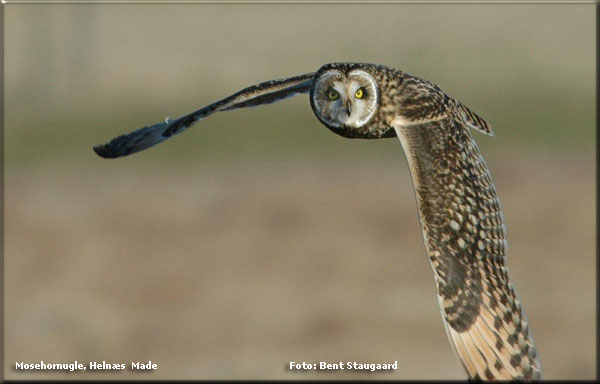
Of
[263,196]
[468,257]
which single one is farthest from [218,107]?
[263,196]

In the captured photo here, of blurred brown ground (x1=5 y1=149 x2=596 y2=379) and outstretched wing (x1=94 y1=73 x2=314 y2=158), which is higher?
outstretched wing (x1=94 y1=73 x2=314 y2=158)

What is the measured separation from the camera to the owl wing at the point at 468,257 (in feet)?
18.2

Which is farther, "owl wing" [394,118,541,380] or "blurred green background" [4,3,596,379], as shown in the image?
"blurred green background" [4,3,596,379]

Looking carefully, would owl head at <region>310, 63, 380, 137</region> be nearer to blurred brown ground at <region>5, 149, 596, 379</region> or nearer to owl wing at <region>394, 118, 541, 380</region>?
owl wing at <region>394, 118, 541, 380</region>

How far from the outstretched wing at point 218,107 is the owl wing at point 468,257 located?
2.02 ft

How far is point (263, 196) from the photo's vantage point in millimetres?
16531

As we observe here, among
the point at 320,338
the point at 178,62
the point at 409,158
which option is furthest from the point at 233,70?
the point at 409,158

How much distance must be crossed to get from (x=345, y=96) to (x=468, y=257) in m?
0.90

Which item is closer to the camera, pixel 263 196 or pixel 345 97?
pixel 345 97

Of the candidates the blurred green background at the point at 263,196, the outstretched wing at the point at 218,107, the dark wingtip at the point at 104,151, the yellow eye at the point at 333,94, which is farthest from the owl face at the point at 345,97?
the blurred green background at the point at 263,196

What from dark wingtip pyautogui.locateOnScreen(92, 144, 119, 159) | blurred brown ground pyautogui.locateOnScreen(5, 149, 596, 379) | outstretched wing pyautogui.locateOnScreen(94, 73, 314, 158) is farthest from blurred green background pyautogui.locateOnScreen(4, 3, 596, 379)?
dark wingtip pyautogui.locateOnScreen(92, 144, 119, 159)

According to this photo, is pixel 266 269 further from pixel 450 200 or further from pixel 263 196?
pixel 450 200

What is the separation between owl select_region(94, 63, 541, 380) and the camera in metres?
5.55

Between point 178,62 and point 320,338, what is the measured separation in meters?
4.37
